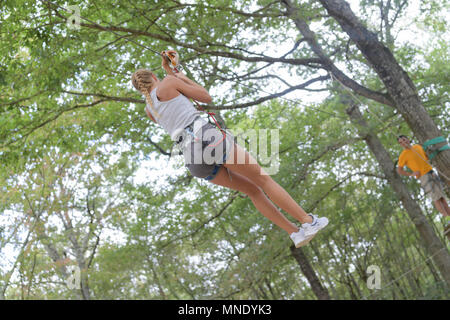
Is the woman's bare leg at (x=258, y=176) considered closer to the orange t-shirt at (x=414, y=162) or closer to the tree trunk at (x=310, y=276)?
the orange t-shirt at (x=414, y=162)

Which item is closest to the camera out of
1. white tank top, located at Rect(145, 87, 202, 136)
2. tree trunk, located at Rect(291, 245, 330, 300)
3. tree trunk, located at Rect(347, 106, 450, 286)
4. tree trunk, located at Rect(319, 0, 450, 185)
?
white tank top, located at Rect(145, 87, 202, 136)

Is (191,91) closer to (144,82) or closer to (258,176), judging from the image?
(144,82)

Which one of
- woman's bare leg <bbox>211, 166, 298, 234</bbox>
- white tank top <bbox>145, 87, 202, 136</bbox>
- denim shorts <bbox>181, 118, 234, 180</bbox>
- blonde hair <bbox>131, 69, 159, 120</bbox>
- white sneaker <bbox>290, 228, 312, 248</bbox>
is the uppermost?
blonde hair <bbox>131, 69, 159, 120</bbox>

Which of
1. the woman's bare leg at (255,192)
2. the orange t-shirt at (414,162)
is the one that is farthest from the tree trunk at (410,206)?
the woman's bare leg at (255,192)

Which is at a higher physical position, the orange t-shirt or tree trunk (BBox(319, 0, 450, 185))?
tree trunk (BBox(319, 0, 450, 185))

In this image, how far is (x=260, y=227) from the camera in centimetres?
830

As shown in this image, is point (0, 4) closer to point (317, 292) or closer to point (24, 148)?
point (24, 148)

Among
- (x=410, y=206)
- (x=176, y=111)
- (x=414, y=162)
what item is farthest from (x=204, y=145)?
(x=410, y=206)

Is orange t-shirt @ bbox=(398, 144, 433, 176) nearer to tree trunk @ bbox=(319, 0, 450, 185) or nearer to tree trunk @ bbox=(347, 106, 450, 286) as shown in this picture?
tree trunk @ bbox=(319, 0, 450, 185)

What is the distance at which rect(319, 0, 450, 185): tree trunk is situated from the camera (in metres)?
4.98

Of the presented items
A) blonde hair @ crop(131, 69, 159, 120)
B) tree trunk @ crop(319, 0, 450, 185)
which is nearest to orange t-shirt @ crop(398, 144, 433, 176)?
tree trunk @ crop(319, 0, 450, 185)

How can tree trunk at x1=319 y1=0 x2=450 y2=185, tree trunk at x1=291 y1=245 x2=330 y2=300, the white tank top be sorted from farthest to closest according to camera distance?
tree trunk at x1=291 y1=245 x2=330 y2=300
tree trunk at x1=319 y1=0 x2=450 y2=185
the white tank top

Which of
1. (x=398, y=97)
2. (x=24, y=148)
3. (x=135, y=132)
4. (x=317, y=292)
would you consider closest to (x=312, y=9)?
(x=398, y=97)

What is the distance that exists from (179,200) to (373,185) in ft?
18.3
